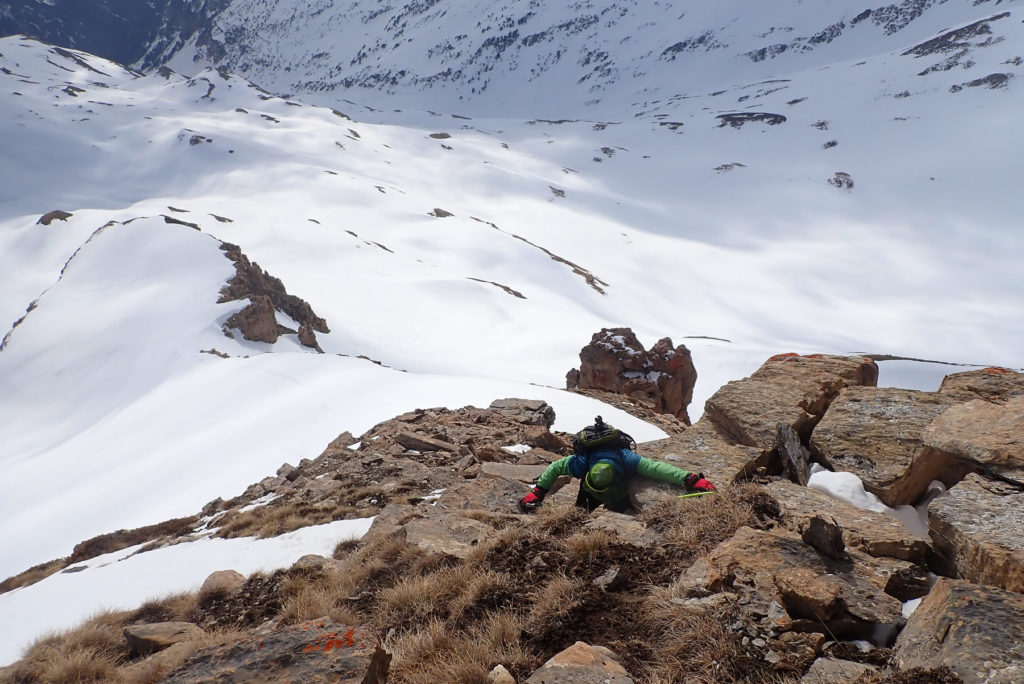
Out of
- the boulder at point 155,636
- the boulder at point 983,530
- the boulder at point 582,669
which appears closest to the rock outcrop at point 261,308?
the boulder at point 155,636

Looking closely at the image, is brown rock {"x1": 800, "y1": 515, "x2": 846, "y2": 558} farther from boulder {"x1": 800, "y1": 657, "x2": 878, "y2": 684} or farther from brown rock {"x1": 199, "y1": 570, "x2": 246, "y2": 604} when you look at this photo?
brown rock {"x1": 199, "y1": 570, "x2": 246, "y2": 604}

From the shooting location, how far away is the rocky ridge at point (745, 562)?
2623 millimetres

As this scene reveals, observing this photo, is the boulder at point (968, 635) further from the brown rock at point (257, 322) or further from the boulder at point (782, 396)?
the brown rock at point (257, 322)

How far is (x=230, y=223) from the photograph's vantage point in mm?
50781

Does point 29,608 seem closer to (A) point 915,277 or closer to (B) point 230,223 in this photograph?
(B) point 230,223

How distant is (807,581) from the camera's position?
3.01 metres

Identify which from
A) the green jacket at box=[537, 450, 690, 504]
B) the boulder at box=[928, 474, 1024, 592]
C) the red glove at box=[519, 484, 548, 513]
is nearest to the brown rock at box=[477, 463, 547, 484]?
the red glove at box=[519, 484, 548, 513]

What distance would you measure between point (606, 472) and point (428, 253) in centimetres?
4564

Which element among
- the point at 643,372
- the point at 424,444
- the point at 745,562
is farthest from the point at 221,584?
the point at 643,372

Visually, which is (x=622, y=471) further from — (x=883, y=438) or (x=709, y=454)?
(x=883, y=438)

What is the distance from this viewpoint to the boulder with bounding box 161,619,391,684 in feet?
8.80

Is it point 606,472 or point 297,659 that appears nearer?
point 297,659

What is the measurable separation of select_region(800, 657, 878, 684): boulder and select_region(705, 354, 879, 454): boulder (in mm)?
2763

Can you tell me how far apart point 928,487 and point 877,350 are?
40.1m
